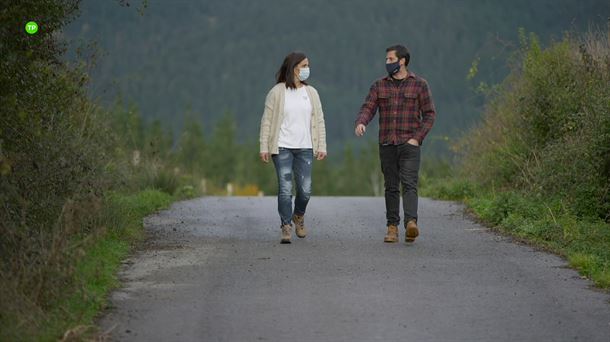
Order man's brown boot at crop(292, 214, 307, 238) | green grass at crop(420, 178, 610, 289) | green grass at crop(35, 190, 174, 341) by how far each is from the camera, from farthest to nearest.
Result: man's brown boot at crop(292, 214, 307, 238) → green grass at crop(420, 178, 610, 289) → green grass at crop(35, 190, 174, 341)

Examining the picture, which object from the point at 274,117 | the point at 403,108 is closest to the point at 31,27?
the point at 274,117

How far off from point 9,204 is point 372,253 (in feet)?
13.6

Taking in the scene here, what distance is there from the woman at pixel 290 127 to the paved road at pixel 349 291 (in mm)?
735

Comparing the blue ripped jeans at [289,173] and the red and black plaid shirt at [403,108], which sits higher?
the red and black plaid shirt at [403,108]

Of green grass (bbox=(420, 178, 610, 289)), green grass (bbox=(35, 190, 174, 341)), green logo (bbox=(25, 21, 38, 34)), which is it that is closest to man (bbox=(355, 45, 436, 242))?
green grass (bbox=(420, 178, 610, 289))

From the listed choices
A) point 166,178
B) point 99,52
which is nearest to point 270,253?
point 99,52

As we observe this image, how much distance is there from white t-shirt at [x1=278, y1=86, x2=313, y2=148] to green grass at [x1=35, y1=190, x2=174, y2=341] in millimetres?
2056

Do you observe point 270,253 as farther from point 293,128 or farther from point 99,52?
point 99,52

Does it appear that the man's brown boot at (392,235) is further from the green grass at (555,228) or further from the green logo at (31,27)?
the green logo at (31,27)

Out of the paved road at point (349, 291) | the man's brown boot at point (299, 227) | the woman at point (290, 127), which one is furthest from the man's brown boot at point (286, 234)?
the man's brown boot at point (299, 227)

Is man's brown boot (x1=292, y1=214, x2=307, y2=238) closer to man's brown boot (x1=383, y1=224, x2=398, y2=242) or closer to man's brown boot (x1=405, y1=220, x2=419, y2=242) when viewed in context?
man's brown boot (x1=383, y1=224, x2=398, y2=242)

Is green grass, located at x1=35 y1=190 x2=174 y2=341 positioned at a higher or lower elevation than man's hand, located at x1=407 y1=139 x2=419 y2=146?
lower

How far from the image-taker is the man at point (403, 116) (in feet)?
43.9

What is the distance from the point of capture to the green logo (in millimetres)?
10055
